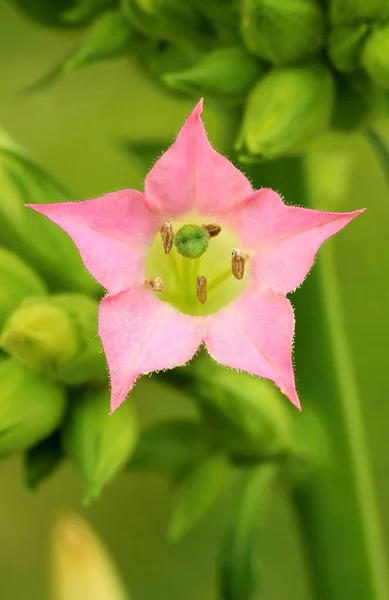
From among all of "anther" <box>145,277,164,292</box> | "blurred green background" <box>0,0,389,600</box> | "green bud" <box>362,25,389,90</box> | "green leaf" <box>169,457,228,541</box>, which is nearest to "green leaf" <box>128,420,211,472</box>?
"green leaf" <box>169,457,228,541</box>

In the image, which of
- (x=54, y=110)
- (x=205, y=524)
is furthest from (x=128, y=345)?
(x=54, y=110)

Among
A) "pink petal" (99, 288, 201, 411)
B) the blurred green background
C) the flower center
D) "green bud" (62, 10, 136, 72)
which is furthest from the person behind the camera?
the blurred green background

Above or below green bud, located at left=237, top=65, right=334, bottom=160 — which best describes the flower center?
below

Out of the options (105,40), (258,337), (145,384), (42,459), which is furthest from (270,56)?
(145,384)

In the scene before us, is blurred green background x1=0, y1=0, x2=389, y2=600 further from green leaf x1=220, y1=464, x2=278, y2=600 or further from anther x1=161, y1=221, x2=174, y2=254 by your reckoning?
anther x1=161, y1=221, x2=174, y2=254

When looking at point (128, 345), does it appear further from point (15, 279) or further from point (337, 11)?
point (337, 11)

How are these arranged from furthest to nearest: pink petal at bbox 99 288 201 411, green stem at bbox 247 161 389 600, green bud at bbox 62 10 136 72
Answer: green stem at bbox 247 161 389 600 < green bud at bbox 62 10 136 72 < pink petal at bbox 99 288 201 411
